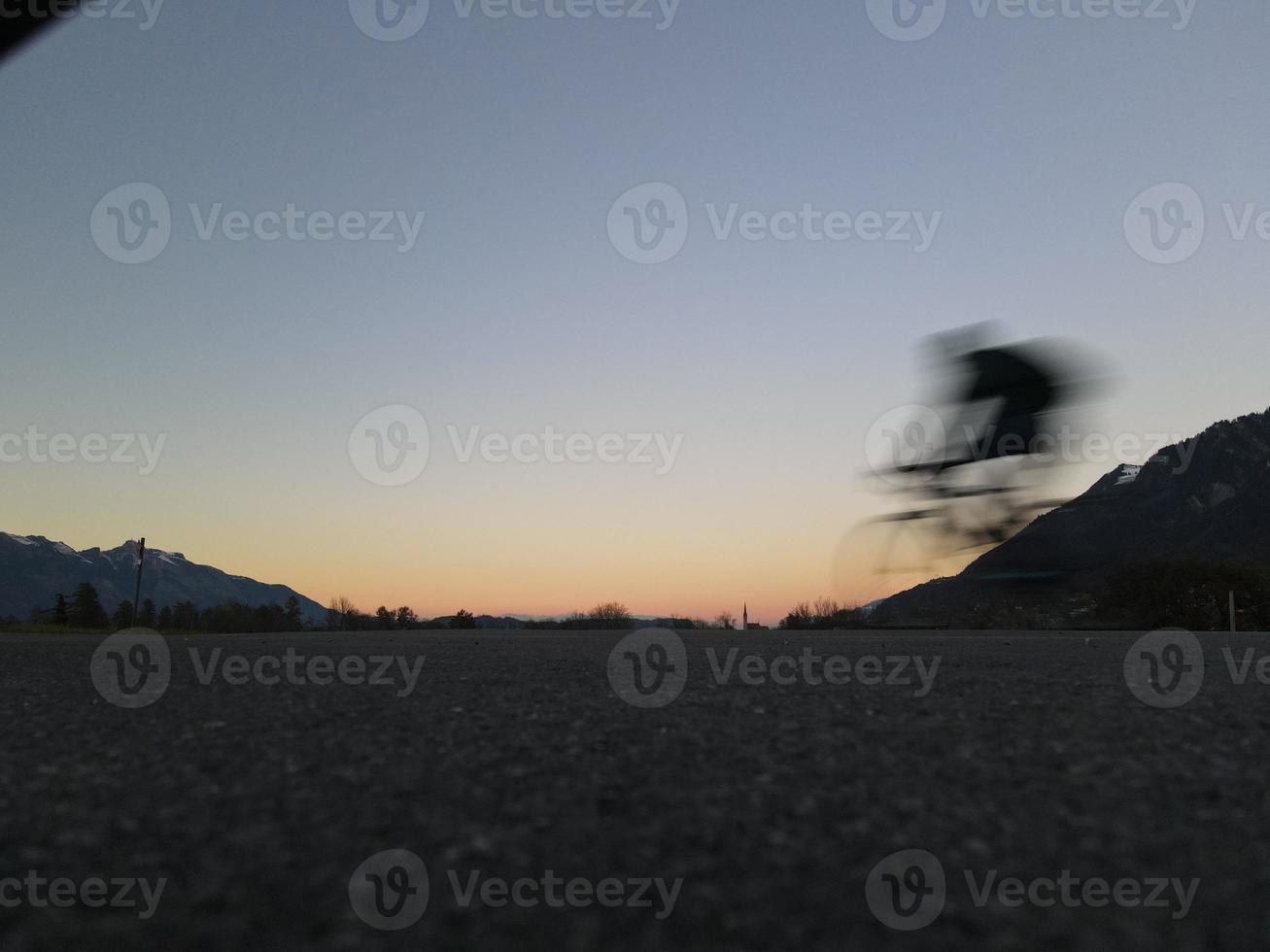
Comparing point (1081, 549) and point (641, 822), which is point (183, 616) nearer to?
point (1081, 549)

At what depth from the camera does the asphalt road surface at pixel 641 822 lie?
9.10 ft

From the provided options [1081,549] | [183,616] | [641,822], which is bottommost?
[183,616]

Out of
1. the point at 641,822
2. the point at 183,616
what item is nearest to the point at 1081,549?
the point at 641,822

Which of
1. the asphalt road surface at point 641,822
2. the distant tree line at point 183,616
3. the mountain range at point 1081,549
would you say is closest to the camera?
the asphalt road surface at point 641,822

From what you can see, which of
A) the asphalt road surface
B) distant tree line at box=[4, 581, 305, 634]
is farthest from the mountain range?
distant tree line at box=[4, 581, 305, 634]

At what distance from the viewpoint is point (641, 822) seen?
372cm

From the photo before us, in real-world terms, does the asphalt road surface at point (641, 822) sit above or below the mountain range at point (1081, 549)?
below

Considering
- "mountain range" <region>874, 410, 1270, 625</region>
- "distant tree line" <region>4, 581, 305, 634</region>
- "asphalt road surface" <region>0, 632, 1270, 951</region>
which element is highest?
"mountain range" <region>874, 410, 1270, 625</region>

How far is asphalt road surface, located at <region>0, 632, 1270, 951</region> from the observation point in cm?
277

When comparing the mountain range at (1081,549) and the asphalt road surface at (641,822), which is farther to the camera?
the mountain range at (1081,549)

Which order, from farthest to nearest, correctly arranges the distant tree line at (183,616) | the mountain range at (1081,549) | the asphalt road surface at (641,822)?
the distant tree line at (183,616) < the mountain range at (1081,549) < the asphalt road surface at (641,822)

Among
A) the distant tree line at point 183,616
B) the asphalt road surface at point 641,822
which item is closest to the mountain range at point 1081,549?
the asphalt road surface at point 641,822

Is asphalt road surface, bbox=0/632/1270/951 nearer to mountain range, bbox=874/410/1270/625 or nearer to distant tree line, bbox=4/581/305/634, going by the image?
mountain range, bbox=874/410/1270/625

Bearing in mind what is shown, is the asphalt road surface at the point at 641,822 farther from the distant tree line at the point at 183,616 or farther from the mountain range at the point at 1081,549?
the distant tree line at the point at 183,616
